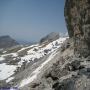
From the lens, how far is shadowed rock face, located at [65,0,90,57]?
82.7ft

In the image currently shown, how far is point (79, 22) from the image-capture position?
2728 cm

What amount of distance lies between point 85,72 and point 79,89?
8.59ft

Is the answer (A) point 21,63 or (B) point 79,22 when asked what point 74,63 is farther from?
(A) point 21,63

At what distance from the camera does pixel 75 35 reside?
28.7 metres

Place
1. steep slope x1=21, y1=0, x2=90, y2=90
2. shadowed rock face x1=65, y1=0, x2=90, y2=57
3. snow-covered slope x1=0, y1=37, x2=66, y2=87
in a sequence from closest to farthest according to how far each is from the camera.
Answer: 1. steep slope x1=21, y1=0, x2=90, y2=90
2. shadowed rock face x1=65, y1=0, x2=90, y2=57
3. snow-covered slope x1=0, y1=37, x2=66, y2=87

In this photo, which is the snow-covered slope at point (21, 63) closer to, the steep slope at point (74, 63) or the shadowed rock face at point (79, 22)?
the steep slope at point (74, 63)

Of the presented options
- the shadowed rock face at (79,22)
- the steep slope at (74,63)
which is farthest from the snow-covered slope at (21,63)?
the shadowed rock face at (79,22)

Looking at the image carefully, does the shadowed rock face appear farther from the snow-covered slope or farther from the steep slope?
the snow-covered slope

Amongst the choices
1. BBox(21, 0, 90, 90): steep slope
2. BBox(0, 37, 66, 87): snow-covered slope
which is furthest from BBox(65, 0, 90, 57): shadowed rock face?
BBox(0, 37, 66, 87): snow-covered slope

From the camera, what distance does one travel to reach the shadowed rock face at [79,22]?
25219 millimetres

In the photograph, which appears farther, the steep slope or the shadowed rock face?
the shadowed rock face

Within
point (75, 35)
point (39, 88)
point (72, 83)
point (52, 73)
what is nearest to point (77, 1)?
point (75, 35)

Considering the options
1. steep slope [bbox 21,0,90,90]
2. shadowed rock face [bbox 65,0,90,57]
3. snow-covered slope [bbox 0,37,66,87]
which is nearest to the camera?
steep slope [bbox 21,0,90,90]

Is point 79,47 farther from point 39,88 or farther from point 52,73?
point 39,88
